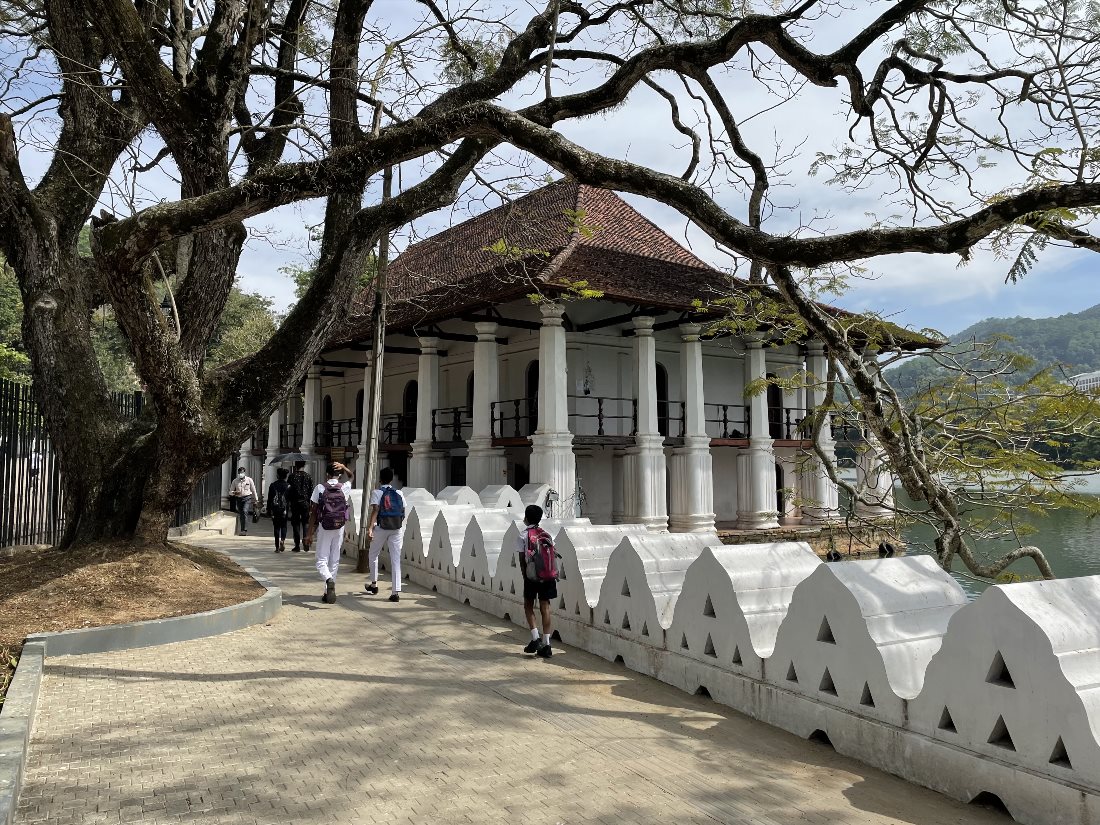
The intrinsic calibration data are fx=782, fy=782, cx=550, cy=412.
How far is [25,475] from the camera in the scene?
10523 mm

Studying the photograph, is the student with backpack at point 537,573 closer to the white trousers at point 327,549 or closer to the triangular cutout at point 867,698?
the triangular cutout at point 867,698

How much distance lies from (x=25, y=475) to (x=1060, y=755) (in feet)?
38.4

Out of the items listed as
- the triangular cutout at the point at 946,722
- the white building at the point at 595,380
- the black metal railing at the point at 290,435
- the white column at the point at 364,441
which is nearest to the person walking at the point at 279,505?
the white column at the point at 364,441

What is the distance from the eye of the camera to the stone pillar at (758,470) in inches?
882

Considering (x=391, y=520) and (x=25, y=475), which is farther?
(x=25, y=475)

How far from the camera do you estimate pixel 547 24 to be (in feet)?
31.8

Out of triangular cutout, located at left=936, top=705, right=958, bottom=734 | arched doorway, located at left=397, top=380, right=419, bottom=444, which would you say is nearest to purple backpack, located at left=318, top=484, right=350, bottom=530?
triangular cutout, located at left=936, top=705, right=958, bottom=734

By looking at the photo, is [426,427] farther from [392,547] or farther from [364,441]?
[392,547]

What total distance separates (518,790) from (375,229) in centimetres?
566

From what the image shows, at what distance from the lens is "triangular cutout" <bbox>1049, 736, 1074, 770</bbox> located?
341 centimetres

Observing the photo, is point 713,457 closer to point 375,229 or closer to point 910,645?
point 375,229

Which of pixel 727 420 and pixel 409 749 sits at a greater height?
pixel 727 420

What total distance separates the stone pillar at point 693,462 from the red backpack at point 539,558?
1440cm

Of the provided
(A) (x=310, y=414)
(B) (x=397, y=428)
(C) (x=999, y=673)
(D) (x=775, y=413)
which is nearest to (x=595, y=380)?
(D) (x=775, y=413)
